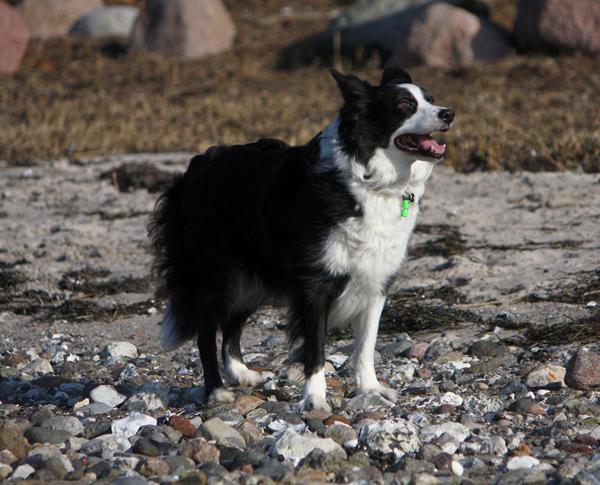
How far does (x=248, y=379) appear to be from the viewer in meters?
5.88

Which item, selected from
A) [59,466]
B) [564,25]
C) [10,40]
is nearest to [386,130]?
[59,466]

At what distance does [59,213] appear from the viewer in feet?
33.0

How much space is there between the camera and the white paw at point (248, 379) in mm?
5867

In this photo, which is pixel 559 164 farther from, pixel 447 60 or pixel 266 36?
pixel 266 36

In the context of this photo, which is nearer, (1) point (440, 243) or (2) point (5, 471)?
(2) point (5, 471)

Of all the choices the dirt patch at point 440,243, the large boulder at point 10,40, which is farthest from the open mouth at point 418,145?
the large boulder at point 10,40

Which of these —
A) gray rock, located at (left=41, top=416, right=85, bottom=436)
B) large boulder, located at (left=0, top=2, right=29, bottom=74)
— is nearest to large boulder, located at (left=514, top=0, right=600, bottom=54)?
large boulder, located at (left=0, top=2, right=29, bottom=74)

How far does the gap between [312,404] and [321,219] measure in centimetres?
82

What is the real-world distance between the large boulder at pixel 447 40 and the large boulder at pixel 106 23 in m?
6.57

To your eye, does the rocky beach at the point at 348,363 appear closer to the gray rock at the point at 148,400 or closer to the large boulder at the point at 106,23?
the gray rock at the point at 148,400

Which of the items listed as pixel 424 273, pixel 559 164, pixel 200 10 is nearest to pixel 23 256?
pixel 424 273

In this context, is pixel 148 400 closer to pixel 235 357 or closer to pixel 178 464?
pixel 235 357

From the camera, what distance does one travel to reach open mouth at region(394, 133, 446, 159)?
5.12 meters

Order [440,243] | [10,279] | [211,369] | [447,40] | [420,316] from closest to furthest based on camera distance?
[211,369]
[420,316]
[10,279]
[440,243]
[447,40]
